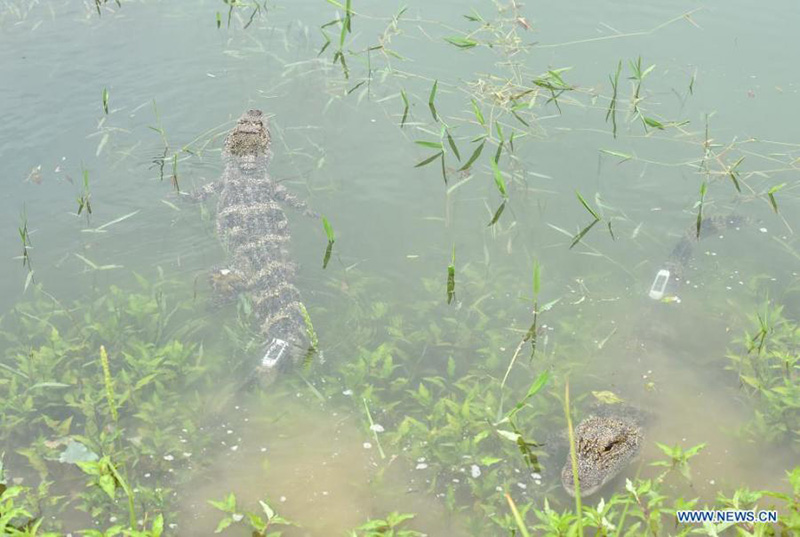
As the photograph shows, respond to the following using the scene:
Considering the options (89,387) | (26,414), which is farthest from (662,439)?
(26,414)

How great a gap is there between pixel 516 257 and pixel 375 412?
232 cm

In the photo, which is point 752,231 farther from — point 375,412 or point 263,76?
point 263,76

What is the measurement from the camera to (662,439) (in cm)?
536

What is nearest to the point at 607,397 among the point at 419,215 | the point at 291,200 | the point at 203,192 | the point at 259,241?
the point at 419,215

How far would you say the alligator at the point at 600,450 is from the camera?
190 inches

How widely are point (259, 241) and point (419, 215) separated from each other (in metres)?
1.67

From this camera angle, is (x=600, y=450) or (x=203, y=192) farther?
(x=203, y=192)

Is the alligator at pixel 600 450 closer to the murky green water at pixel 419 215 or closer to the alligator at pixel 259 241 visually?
the murky green water at pixel 419 215

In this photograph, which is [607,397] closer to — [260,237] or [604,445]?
[604,445]

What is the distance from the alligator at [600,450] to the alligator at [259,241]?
2310 mm

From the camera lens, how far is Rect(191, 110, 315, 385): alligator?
610 cm

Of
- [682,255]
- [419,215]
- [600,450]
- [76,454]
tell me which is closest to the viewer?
[76,454]

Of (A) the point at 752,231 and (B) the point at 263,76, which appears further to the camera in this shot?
(B) the point at 263,76

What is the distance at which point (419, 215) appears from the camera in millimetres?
7434
